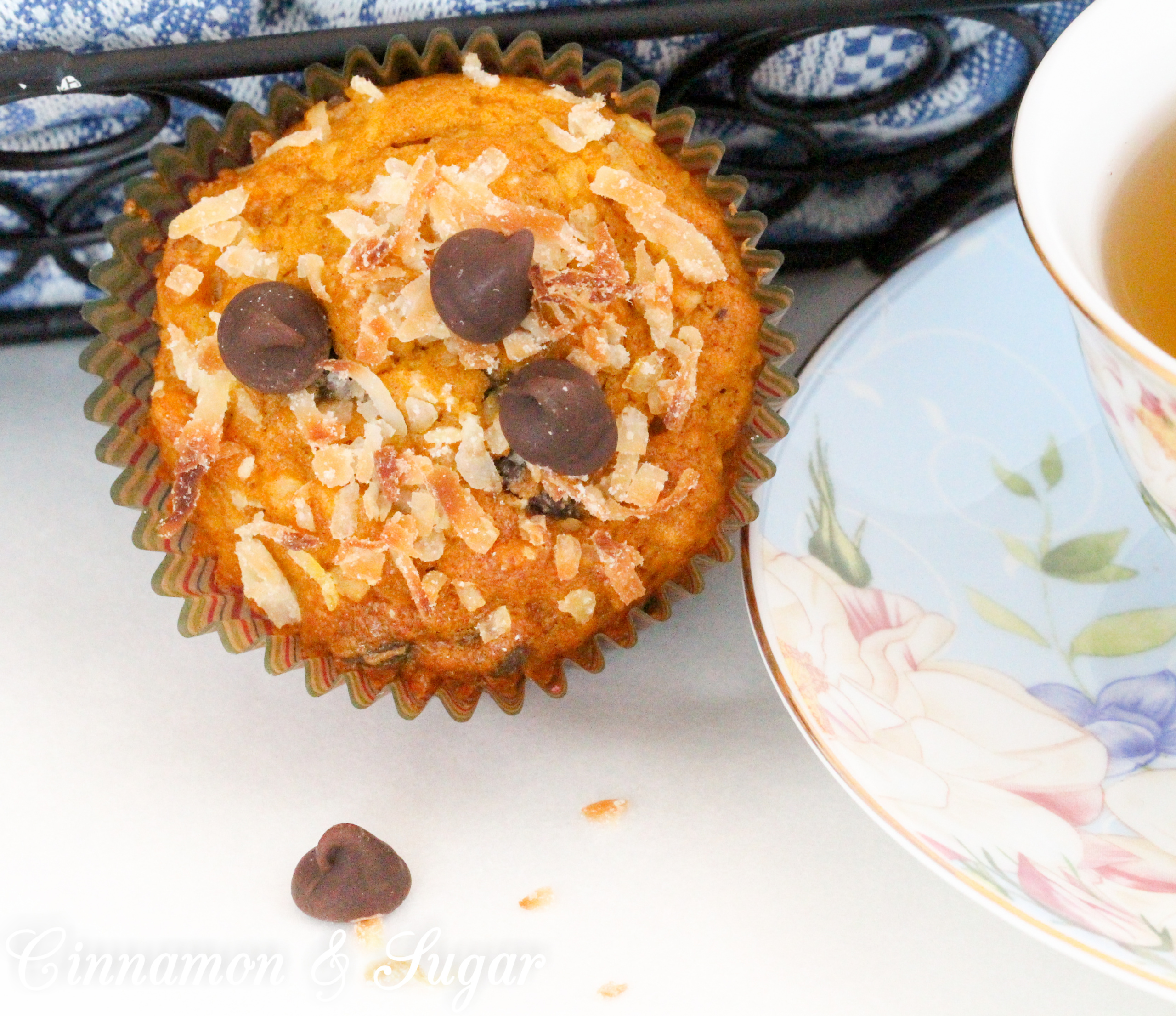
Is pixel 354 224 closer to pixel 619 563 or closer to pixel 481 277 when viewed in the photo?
pixel 481 277

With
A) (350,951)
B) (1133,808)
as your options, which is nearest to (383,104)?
(350,951)

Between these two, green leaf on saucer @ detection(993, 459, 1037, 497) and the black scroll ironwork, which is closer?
the black scroll ironwork

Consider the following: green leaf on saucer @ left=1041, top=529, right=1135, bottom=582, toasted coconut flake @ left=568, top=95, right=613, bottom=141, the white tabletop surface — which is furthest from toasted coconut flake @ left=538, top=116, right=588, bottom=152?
green leaf on saucer @ left=1041, top=529, right=1135, bottom=582

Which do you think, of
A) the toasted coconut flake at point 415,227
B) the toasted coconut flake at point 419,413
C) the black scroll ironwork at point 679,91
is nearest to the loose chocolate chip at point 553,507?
Answer: the toasted coconut flake at point 419,413

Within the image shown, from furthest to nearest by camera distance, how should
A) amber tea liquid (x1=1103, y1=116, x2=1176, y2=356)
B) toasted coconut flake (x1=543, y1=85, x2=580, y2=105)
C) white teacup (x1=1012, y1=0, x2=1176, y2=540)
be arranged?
toasted coconut flake (x1=543, y1=85, x2=580, y2=105), amber tea liquid (x1=1103, y1=116, x2=1176, y2=356), white teacup (x1=1012, y1=0, x2=1176, y2=540)

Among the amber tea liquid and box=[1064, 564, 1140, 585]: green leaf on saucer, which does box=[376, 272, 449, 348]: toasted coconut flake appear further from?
box=[1064, 564, 1140, 585]: green leaf on saucer
